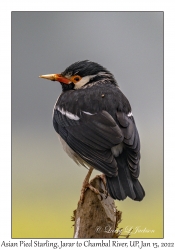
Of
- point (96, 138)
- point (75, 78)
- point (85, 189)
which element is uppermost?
point (75, 78)

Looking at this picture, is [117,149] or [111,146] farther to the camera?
[117,149]

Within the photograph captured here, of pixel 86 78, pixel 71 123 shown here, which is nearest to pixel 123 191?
pixel 71 123

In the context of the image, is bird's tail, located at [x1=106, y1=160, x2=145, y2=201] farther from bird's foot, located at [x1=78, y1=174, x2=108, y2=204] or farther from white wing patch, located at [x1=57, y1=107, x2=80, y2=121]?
white wing patch, located at [x1=57, y1=107, x2=80, y2=121]

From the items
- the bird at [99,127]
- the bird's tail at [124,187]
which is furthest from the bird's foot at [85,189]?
the bird's tail at [124,187]

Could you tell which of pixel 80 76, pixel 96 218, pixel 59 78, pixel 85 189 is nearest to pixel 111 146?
pixel 85 189

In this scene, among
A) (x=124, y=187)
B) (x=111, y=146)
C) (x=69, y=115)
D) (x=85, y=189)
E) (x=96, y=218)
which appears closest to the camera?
(x=96, y=218)

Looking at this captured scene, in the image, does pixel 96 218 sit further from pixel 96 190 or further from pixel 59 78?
pixel 59 78
